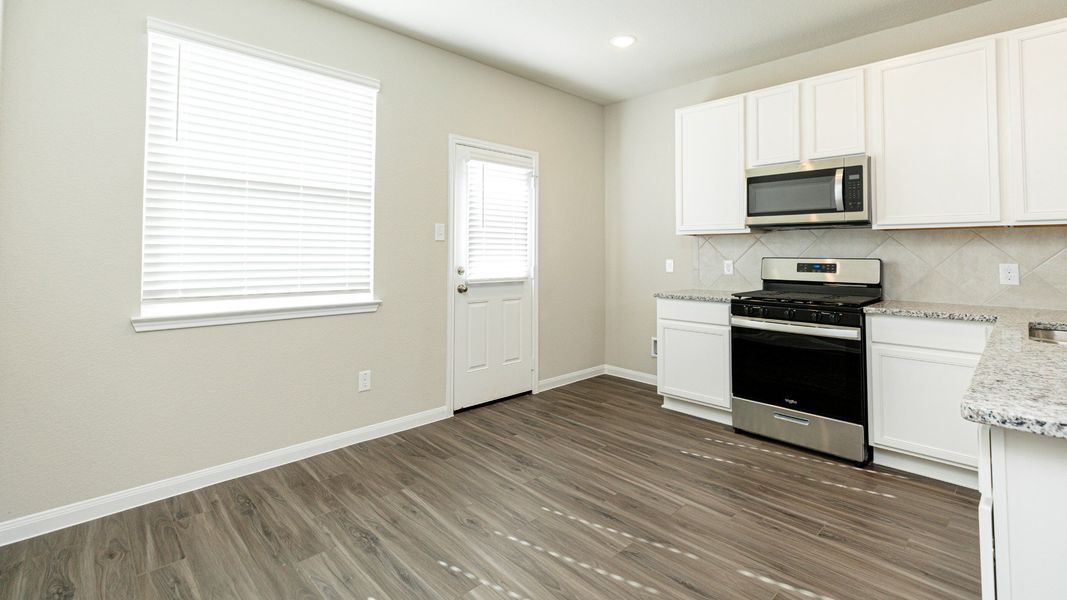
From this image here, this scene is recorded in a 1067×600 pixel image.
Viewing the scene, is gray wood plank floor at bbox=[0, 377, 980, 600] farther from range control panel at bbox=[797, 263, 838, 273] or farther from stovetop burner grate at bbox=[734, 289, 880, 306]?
range control panel at bbox=[797, 263, 838, 273]

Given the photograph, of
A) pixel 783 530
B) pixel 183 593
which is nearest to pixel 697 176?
pixel 783 530

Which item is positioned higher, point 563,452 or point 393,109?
point 393,109

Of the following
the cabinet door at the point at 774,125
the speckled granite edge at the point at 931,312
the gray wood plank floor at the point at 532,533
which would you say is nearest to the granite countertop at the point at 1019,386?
the speckled granite edge at the point at 931,312

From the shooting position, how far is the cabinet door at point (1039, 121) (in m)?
2.39

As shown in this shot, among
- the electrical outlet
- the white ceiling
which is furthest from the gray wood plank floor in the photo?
the white ceiling

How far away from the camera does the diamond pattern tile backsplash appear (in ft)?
8.77

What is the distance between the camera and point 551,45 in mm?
3488

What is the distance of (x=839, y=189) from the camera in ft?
9.70

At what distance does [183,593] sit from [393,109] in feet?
9.18

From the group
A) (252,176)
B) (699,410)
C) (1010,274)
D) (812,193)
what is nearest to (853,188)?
(812,193)

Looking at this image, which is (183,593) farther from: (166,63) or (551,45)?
(551,45)

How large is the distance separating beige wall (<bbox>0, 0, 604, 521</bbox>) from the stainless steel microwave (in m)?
2.17

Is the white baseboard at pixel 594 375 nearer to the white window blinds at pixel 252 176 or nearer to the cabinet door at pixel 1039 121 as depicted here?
the white window blinds at pixel 252 176

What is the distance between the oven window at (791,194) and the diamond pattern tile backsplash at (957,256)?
0.41 m
